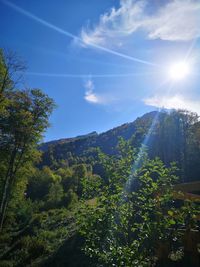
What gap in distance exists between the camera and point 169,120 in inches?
1593

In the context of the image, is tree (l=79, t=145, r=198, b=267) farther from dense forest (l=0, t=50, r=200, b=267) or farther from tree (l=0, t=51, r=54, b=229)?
tree (l=0, t=51, r=54, b=229)

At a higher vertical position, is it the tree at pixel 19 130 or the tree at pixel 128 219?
the tree at pixel 19 130

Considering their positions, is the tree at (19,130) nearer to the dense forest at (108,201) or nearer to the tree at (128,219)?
the dense forest at (108,201)

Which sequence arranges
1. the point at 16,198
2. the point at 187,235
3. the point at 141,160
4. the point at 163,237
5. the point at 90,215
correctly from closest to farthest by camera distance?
the point at 163,237, the point at 90,215, the point at 141,160, the point at 187,235, the point at 16,198

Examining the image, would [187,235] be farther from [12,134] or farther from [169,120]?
[169,120]

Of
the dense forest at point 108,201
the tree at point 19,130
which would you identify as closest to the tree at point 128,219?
the dense forest at point 108,201

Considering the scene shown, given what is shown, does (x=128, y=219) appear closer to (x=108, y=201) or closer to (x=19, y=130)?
(x=108, y=201)

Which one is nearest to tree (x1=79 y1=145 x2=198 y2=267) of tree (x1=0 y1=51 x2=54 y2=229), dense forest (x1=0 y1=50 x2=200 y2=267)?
dense forest (x1=0 y1=50 x2=200 y2=267)

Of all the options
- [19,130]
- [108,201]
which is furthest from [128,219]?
[19,130]

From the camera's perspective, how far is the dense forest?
378cm

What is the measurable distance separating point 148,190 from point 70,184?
4639cm

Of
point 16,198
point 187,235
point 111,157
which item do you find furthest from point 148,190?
point 16,198

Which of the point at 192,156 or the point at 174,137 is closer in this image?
the point at 192,156

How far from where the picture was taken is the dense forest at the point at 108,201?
3.78m
